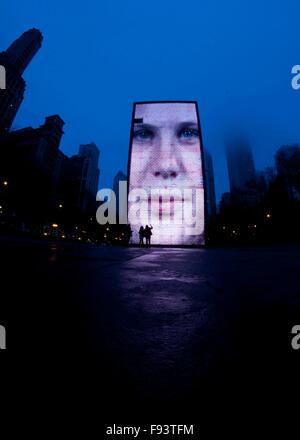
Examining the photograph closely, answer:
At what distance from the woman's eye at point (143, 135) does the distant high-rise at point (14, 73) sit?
67.7 metres

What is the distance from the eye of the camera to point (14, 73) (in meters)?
92.9

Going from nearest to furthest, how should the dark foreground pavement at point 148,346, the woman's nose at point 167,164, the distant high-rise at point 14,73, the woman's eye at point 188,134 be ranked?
the dark foreground pavement at point 148,346 < the woman's nose at point 167,164 < the woman's eye at point 188,134 < the distant high-rise at point 14,73

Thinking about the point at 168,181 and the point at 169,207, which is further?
the point at 168,181

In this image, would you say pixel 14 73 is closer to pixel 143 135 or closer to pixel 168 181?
pixel 143 135

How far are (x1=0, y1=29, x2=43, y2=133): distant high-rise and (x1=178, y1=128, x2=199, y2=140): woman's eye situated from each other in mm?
70401

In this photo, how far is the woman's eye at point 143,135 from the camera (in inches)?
808

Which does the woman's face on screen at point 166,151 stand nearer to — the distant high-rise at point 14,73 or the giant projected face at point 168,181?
the giant projected face at point 168,181

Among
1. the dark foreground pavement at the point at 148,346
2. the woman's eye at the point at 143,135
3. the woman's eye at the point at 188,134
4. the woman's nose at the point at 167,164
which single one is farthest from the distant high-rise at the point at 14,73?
the dark foreground pavement at the point at 148,346

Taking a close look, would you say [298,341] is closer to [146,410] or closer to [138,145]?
[146,410]

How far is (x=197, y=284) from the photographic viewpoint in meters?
2.24

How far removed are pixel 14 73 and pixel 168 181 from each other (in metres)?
105

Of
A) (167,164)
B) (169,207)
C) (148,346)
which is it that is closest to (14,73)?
(167,164)

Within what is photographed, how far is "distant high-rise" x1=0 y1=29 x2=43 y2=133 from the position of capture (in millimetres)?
87312

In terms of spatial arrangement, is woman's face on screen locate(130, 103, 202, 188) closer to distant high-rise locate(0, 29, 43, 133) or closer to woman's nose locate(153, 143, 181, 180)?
woman's nose locate(153, 143, 181, 180)
